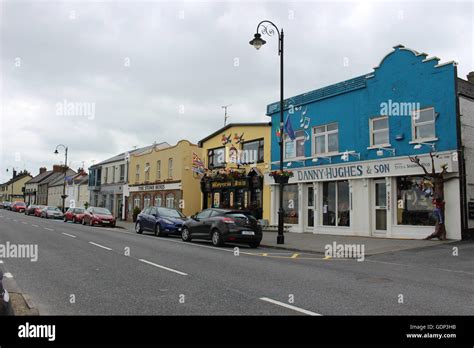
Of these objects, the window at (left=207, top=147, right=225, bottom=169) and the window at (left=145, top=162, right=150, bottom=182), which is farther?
the window at (left=145, top=162, right=150, bottom=182)

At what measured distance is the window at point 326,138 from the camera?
857 inches

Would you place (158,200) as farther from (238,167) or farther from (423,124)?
(423,124)

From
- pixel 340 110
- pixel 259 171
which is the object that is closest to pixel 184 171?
pixel 259 171

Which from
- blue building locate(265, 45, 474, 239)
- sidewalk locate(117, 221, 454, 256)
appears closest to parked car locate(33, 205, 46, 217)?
blue building locate(265, 45, 474, 239)

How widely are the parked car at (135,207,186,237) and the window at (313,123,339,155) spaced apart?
26.4 feet

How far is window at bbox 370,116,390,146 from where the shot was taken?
19250 millimetres

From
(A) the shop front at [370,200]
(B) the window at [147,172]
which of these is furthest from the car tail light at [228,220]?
(B) the window at [147,172]

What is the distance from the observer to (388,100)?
62.8 feet

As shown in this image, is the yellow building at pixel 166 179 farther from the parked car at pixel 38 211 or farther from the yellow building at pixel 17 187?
the yellow building at pixel 17 187

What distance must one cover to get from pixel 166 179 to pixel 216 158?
6909 mm

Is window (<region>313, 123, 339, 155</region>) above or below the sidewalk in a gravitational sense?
above

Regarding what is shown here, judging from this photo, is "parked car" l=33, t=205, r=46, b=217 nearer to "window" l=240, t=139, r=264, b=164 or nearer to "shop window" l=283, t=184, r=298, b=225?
"window" l=240, t=139, r=264, b=164

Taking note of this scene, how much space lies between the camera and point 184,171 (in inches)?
1344

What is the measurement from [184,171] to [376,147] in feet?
60.0
